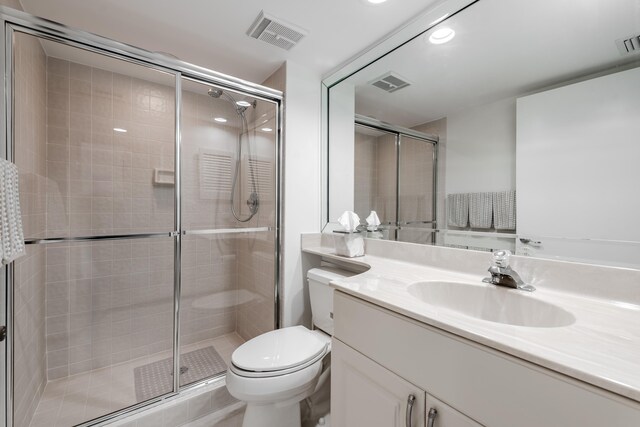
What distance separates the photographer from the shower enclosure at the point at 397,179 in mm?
1478

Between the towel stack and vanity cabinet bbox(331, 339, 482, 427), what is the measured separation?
0.83 m

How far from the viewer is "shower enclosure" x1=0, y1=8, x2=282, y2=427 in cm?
137

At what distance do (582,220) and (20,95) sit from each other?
2.47 metres

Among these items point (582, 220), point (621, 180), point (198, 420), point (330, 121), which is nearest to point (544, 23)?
point (621, 180)

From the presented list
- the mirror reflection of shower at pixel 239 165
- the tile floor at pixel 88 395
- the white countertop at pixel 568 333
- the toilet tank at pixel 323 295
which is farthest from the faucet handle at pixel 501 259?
the tile floor at pixel 88 395

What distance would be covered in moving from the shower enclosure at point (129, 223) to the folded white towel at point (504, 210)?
4.28 feet

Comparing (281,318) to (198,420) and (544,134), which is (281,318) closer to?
(198,420)

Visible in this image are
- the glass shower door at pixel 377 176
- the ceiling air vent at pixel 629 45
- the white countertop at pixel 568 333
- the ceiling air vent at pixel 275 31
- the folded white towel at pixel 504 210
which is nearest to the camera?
the white countertop at pixel 568 333

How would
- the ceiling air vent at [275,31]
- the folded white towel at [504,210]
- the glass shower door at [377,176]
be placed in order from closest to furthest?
the folded white towel at [504,210]
the ceiling air vent at [275,31]
the glass shower door at [377,176]

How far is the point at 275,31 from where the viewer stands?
1513mm

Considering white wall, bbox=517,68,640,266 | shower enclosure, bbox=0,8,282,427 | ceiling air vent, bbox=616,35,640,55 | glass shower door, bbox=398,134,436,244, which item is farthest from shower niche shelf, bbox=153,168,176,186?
ceiling air vent, bbox=616,35,640,55

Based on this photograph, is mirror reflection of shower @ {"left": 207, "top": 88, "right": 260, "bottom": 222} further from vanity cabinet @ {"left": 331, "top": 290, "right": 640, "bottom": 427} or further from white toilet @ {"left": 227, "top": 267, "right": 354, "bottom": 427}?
vanity cabinet @ {"left": 331, "top": 290, "right": 640, "bottom": 427}

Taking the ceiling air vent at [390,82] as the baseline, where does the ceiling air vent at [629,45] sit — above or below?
below

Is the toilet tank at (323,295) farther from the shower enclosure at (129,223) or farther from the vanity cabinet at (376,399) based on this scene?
the vanity cabinet at (376,399)
